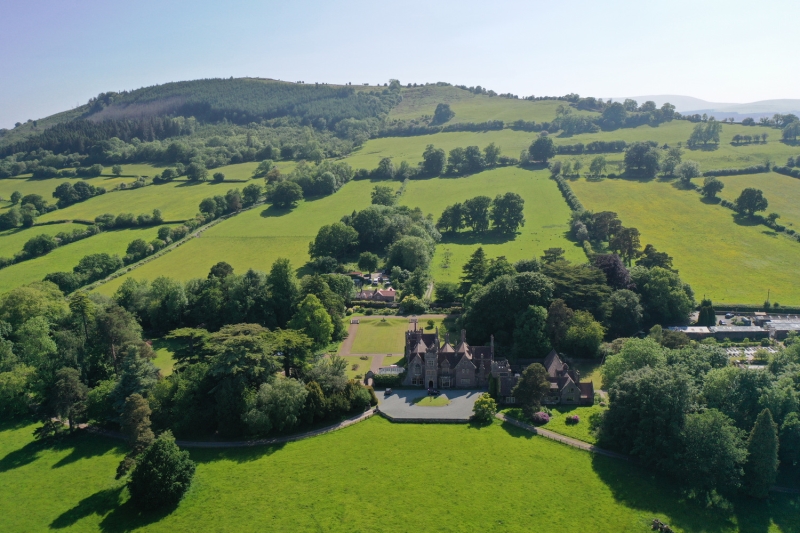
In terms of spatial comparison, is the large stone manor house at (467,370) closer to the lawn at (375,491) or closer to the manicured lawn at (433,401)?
the manicured lawn at (433,401)

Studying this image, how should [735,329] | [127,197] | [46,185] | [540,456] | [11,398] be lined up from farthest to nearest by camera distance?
[46,185] < [127,197] < [735,329] < [11,398] < [540,456]

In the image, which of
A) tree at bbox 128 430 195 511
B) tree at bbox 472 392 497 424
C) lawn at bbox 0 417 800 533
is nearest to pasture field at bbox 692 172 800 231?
tree at bbox 472 392 497 424

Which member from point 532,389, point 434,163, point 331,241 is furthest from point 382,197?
point 532,389

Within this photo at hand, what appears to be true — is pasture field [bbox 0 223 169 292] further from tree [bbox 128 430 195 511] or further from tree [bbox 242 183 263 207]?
tree [bbox 128 430 195 511]

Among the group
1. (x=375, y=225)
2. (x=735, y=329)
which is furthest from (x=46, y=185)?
(x=735, y=329)

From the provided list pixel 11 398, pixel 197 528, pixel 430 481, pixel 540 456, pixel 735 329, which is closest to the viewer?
pixel 197 528

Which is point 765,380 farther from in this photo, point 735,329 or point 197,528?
point 197,528
